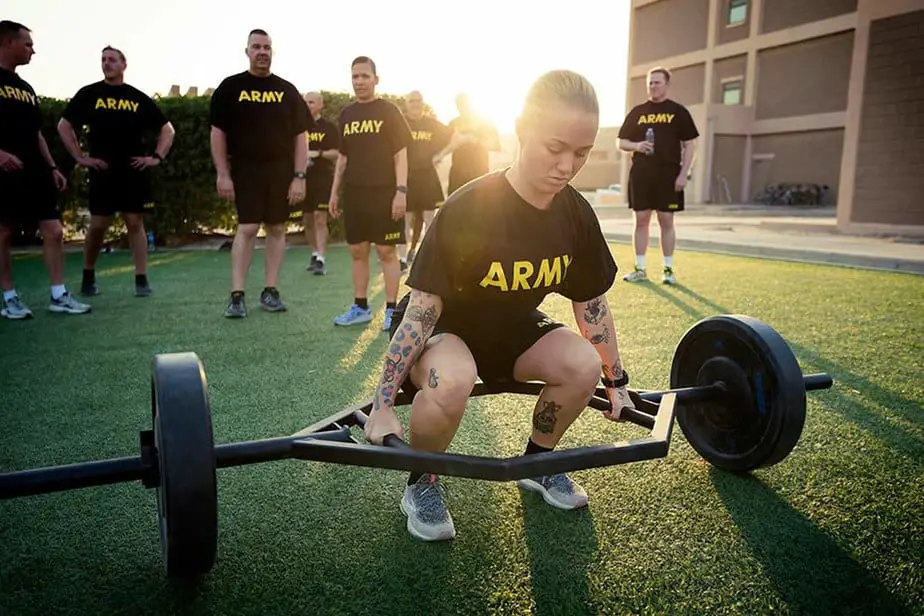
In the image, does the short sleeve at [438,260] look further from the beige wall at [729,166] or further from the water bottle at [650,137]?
the beige wall at [729,166]

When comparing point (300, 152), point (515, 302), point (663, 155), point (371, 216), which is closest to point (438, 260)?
point (515, 302)

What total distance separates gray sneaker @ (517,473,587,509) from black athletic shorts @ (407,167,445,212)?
6.13 metres

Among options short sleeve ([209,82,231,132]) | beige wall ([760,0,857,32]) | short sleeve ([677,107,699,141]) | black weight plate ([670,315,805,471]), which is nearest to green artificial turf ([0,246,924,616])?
black weight plate ([670,315,805,471])

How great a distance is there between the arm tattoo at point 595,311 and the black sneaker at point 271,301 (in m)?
3.78

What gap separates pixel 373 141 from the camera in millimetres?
4945

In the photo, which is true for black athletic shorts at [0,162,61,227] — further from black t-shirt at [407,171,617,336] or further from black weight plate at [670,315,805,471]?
black weight plate at [670,315,805,471]

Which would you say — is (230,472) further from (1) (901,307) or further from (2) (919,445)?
(1) (901,307)

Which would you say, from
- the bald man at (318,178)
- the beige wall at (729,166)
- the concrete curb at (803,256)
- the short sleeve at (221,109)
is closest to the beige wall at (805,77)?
the beige wall at (729,166)

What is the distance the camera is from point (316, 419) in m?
2.99

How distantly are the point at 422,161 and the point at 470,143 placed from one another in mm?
634

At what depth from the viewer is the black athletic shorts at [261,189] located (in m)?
5.21

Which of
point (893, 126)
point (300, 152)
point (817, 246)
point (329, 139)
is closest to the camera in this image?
point (300, 152)

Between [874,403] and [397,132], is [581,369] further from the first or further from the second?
[397,132]

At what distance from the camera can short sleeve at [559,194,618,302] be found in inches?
84.0
